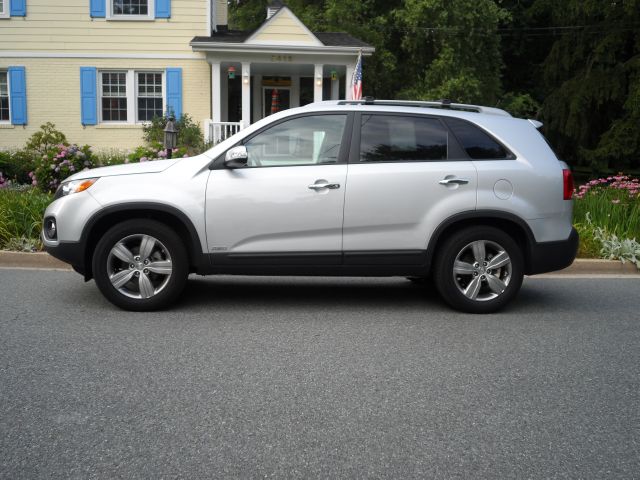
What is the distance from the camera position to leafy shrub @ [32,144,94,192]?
1220 centimetres

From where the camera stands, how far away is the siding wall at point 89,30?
2095 centimetres

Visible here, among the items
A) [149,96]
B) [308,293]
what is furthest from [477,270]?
[149,96]

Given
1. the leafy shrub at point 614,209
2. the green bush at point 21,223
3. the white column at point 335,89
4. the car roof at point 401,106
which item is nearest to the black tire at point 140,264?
the car roof at point 401,106

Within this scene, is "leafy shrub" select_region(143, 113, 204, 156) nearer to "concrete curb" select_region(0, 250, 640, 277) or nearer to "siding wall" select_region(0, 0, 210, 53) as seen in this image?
"siding wall" select_region(0, 0, 210, 53)

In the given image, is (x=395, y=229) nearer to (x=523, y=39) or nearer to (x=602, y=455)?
(x=602, y=455)

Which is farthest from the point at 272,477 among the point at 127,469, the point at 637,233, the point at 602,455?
the point at 637,233

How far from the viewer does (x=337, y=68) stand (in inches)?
899

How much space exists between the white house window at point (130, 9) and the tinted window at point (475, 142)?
55.3ft

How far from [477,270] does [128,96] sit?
17.1m

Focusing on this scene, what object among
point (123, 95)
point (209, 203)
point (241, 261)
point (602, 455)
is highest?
point (123, 95)

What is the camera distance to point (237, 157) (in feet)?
20.5

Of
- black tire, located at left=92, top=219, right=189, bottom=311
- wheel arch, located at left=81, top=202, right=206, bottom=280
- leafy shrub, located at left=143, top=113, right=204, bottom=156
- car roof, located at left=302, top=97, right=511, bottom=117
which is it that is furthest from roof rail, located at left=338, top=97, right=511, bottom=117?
leafy shrub, located at left=143, top=113, right=204, bottom=156

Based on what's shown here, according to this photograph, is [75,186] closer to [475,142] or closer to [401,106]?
[401,106]

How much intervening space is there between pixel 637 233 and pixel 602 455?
755 cm
